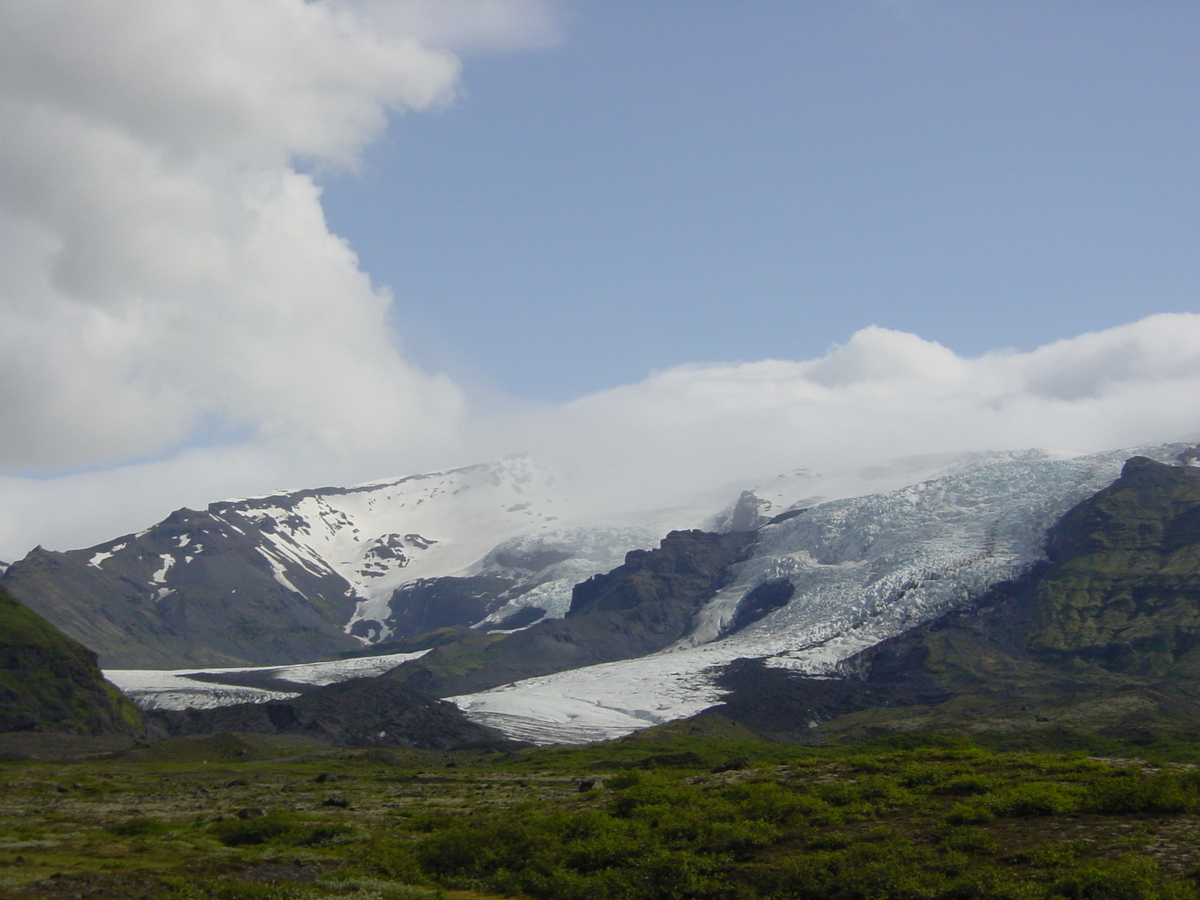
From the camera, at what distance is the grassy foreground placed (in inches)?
1070

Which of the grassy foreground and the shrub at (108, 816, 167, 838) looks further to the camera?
the shrub at (108, 816, 167, 838)

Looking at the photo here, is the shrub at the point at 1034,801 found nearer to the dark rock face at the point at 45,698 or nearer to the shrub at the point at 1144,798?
the shrub at the point at 1144,798

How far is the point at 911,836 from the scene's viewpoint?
31.2 m

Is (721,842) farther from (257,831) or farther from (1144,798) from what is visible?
(257,831)

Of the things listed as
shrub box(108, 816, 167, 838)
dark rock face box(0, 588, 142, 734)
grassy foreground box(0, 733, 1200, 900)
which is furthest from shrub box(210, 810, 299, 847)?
dark rock face box(0, 588, 142, 734)

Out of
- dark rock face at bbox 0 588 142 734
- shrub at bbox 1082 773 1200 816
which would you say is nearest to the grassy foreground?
shrub at bbox 1082 773 1200 816

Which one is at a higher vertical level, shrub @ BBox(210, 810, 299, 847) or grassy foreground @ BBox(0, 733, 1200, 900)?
grassy foreground @ BBox(0, 733, 1200, 900)

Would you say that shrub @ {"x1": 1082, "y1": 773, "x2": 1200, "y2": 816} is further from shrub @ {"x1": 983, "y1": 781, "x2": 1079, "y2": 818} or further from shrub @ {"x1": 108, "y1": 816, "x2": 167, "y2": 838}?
shrub @ {"x1": 108, "y1": 816, "x2": 167, "y2": 838}

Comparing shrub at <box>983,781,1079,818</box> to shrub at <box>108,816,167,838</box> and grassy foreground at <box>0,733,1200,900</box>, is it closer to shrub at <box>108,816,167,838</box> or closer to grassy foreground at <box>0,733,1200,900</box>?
grassy foreground at <box>0,733,1200,900</box>

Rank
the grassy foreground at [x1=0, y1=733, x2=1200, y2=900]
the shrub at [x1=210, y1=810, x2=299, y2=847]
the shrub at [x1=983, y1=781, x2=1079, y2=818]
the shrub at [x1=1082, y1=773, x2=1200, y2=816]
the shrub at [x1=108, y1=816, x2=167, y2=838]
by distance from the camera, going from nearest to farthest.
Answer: the grassy foreground at [x1=0, y1=733, x2=1200, y2=900]
the shrub at [x1=1082, y1=773, x2=1200, y2=816]
the shrub at [x1=983, y1=781, x2=1079, y2=818]
the shrub at [x1=210, y1=810, x2=299, y2=847]
the shrub at [x1=108, y1=816, x2=167, y2=838]

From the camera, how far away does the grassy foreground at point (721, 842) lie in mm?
27172

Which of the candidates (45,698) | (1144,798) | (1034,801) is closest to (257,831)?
(1034,801)

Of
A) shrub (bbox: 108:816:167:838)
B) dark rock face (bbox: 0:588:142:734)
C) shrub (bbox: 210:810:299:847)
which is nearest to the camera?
shrub (bbox: 210:810:299:847)

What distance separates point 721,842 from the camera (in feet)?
109
